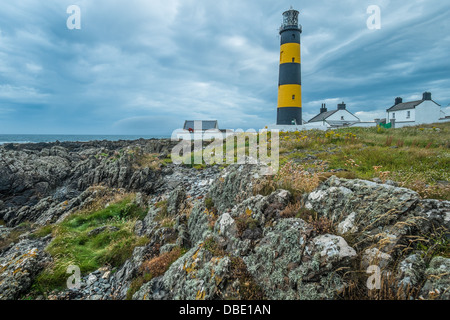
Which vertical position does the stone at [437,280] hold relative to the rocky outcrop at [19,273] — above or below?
above

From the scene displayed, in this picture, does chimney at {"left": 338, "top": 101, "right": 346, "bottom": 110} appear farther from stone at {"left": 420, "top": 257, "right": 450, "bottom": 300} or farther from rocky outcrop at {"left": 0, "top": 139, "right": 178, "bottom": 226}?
stone at {"left": 420, "top": 257, "right": 450, "bottom": 300}

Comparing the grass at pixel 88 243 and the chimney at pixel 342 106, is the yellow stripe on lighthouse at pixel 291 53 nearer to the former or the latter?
the grass at pixel 88 243

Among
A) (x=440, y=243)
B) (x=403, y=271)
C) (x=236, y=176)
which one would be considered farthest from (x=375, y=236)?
(x=236, y=176)

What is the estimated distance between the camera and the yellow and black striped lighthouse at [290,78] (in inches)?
1212

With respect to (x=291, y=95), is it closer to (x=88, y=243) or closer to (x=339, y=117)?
(x=88, y=243)

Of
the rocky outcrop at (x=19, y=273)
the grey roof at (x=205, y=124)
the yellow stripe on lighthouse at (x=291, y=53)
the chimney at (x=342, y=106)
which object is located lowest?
the rocky outcrop at (x=19, y=273)

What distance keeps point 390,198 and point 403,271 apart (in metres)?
1.50

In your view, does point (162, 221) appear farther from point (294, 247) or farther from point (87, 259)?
point (294, 247)

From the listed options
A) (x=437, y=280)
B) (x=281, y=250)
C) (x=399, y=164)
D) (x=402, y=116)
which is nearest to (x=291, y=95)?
(x=399, y=164)

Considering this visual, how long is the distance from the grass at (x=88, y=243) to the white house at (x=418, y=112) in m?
58.5

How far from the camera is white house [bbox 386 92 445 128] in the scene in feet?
156

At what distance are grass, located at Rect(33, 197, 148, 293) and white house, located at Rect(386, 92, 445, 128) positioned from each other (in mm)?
58474

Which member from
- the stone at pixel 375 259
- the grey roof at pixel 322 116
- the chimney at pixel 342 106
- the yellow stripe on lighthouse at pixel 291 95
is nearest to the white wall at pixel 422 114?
the chimney at pixel 342 106

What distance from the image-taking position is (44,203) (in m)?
14.3
